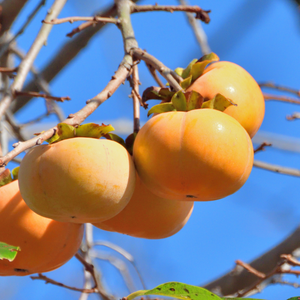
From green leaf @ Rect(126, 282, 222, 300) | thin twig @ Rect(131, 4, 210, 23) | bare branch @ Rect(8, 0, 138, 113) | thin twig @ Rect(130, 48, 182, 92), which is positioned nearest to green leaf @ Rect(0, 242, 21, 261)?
green leaf @ Rect(126, 282, 222, 300)

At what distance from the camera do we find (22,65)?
1534 millimetres

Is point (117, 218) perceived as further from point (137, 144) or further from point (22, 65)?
point (22, 65)

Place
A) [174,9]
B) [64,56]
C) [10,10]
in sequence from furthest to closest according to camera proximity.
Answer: [64,56]
[10,10]
[174,9]

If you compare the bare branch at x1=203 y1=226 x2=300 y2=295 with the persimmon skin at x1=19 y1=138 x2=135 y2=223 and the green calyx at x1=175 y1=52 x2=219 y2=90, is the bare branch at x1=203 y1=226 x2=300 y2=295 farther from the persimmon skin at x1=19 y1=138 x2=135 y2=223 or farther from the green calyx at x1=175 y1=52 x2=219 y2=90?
the persimmon skin at x1=19 y1=138 x2=135 y2=223

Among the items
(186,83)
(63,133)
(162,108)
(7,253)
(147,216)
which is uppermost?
(186,83)

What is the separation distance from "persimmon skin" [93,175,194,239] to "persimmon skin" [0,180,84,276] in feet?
0.39

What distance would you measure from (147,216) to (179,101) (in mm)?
310

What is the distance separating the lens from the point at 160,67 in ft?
3.84

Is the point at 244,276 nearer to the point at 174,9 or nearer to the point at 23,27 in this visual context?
the point at 174,9

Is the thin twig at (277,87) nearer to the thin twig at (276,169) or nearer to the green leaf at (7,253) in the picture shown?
the thin twig at (276,169)

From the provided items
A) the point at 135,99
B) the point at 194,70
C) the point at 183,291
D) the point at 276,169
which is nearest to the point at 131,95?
the point at 135,99

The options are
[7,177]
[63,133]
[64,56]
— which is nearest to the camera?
[63,133]

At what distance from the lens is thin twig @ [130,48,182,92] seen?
114cm

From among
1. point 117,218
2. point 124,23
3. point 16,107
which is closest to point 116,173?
point 117,218
